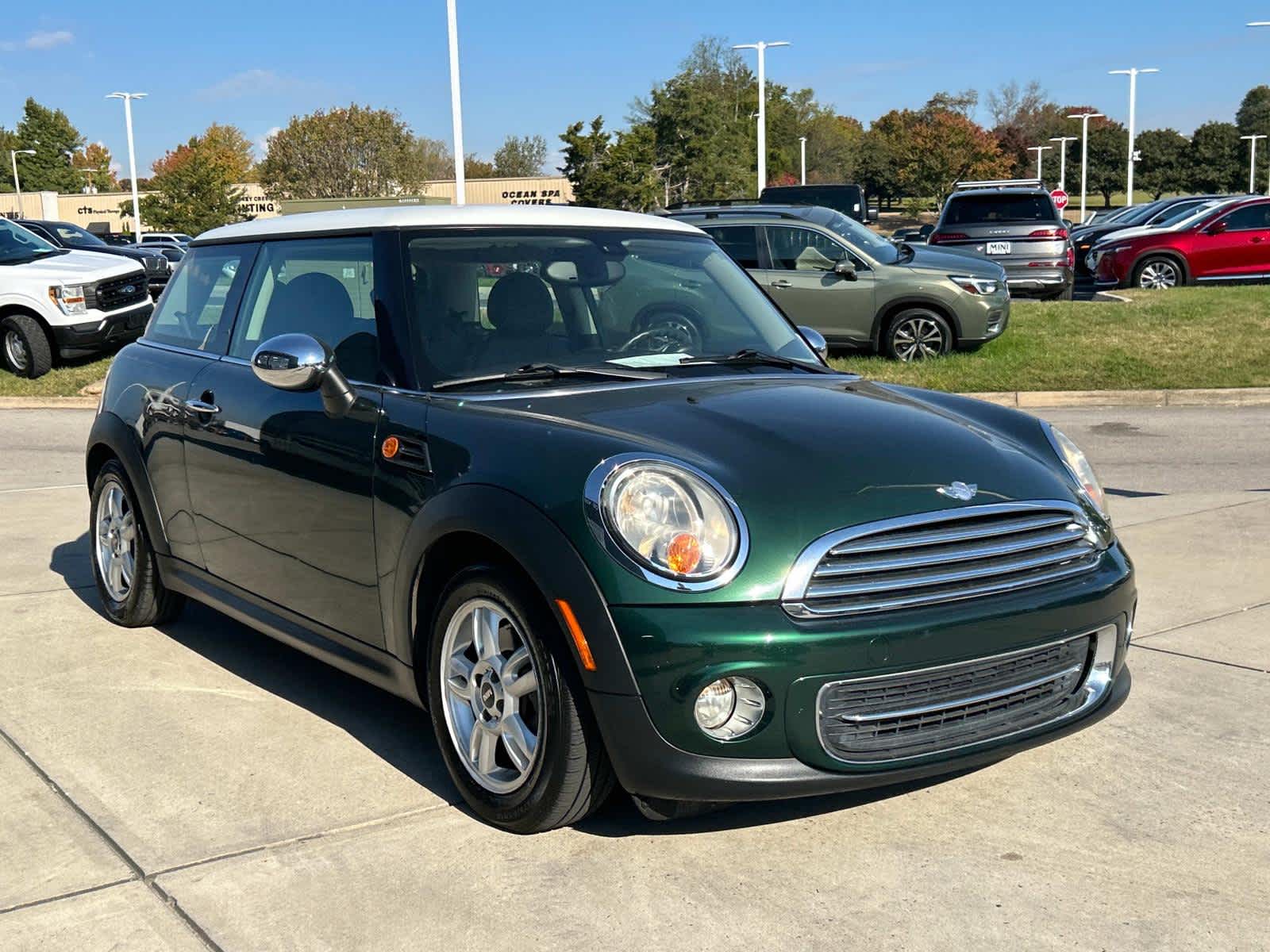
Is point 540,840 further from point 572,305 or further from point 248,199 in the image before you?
point 248,199

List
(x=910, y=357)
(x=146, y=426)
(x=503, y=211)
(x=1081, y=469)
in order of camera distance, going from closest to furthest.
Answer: (x=1081, y=469), (x=503, y=211), (x=146, y=426), (x=910, y=357)

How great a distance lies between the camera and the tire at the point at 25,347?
15.6m

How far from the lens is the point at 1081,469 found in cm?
421

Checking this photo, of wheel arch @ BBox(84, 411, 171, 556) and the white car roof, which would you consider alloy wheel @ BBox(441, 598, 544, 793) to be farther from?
wheel arch @ BBox(84, 411, 171, 556)

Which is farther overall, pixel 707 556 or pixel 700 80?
pixel 700 80

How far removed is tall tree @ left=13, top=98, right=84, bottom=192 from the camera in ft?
328

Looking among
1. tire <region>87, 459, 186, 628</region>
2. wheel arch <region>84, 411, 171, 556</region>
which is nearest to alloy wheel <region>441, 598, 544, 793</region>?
wheel arch <region>84, 411, 171, 556</region>

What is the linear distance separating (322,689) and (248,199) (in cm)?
8480

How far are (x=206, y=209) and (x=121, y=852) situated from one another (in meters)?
65.5

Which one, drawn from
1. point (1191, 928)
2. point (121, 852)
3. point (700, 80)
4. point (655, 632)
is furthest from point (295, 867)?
point (700, 80)

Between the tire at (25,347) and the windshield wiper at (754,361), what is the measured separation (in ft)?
42.6

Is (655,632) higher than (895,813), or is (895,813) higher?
(655,632)

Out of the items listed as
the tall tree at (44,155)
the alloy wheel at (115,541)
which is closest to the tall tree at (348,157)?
the tall tree at (44,155)

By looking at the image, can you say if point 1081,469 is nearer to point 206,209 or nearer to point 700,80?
point 206,209
